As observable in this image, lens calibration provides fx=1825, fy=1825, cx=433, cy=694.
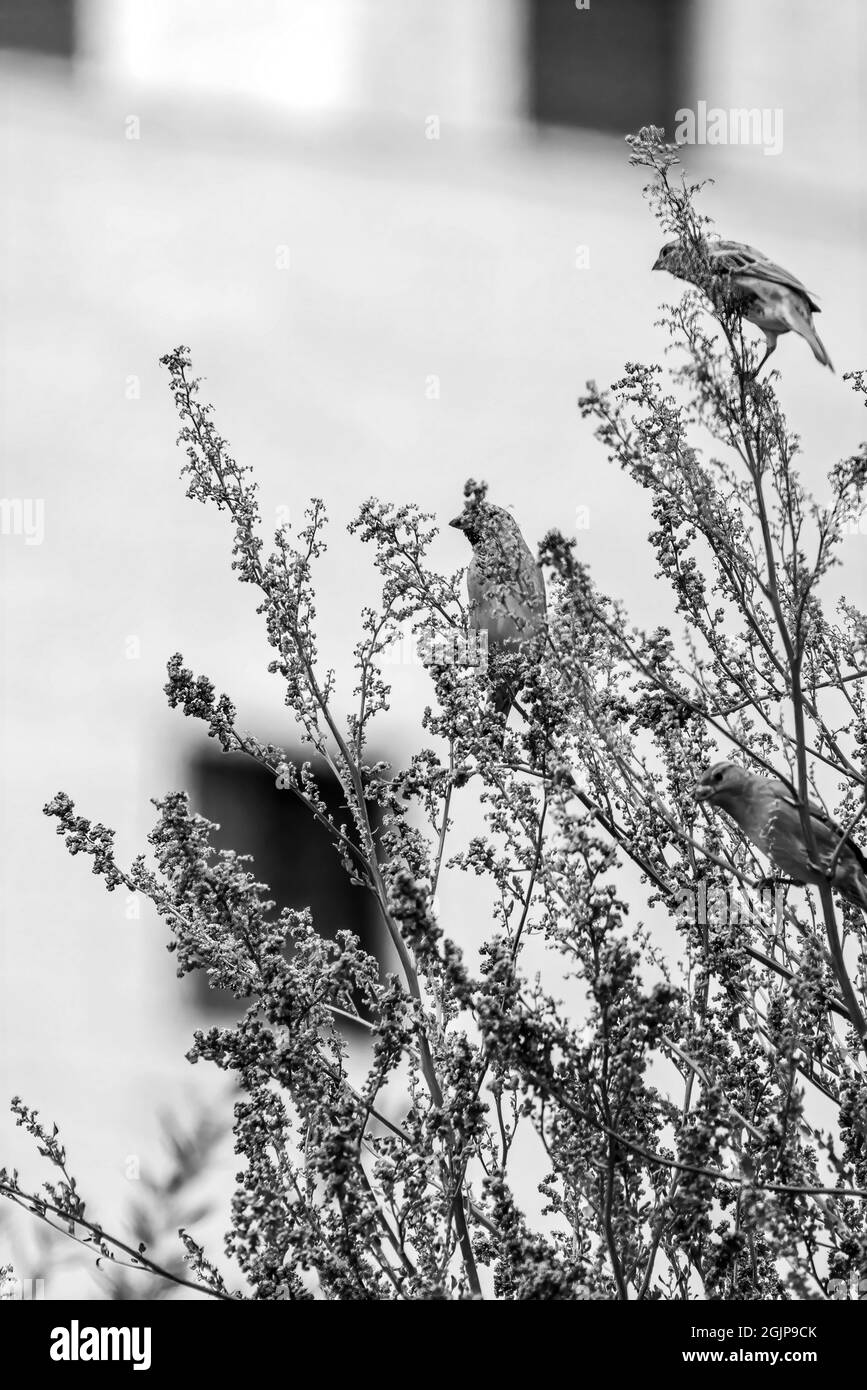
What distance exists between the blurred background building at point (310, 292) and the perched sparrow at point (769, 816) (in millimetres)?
4337

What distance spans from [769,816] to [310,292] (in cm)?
562

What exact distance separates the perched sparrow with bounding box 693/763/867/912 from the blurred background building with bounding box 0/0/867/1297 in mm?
4337

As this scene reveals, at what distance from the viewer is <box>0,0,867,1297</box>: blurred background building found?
7.05 m

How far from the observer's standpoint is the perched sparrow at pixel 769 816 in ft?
8.23

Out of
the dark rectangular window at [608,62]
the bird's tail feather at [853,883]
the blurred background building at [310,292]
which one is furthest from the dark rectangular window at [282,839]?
the bird's tail feather at [853,883]

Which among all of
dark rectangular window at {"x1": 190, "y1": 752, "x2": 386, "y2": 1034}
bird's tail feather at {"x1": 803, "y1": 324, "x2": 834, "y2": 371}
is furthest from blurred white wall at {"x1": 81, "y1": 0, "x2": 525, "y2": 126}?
bird's tail feather at {"x1": 803, "y1": 324, "x2": 834, "y2": 371}

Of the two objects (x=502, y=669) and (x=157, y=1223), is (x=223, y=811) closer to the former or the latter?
(x=502, y=669)

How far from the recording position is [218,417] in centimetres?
749

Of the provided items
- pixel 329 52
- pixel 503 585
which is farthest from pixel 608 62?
pixel 503 585

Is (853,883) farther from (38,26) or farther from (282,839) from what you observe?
(38,26)

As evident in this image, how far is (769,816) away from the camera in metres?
2.53

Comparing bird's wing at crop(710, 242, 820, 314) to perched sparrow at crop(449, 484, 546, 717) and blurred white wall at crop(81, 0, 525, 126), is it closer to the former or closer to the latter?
perched sparrow at crop(449, 484, 546, 717)
